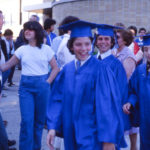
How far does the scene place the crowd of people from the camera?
295 centimetres

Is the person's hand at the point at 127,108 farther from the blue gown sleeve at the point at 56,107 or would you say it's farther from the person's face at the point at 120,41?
the person's face at the point at 120,41

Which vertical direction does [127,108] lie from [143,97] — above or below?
below

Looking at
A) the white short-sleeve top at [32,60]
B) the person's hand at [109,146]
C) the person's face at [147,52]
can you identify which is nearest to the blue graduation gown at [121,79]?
the person's face at [147,52]

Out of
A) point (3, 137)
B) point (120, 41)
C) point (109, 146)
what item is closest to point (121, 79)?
point (120, 41)

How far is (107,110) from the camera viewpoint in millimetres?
2898

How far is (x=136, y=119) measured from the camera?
13.0 feet

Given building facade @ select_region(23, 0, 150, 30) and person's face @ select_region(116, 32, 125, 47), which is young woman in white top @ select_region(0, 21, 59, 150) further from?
building facade @ select_region(23, 0, 150, 30)

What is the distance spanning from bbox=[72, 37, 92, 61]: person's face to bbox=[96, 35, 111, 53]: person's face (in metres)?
1.22

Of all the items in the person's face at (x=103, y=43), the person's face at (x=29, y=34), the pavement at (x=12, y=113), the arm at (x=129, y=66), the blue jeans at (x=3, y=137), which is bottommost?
the pavement at (x=12, y=113)

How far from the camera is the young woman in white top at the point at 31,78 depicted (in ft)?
15.0

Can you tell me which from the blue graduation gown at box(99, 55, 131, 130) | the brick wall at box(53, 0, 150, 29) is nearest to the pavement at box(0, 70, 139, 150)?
the blue graduation gown at box(99, 55, 131, 130)

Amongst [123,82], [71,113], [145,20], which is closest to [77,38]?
[71,113]

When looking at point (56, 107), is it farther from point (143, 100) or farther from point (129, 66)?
point (129, 66)

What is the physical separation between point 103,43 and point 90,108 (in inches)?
64.5
